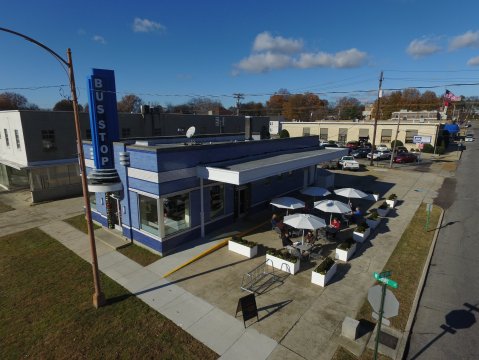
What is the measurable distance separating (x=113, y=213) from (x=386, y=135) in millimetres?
55962

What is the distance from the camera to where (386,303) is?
695 centimetres

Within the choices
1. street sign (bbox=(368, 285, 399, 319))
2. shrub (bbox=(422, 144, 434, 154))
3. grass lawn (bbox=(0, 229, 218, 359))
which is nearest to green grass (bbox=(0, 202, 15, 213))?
grass lawn (bbox=(0, 229, 218, 359))

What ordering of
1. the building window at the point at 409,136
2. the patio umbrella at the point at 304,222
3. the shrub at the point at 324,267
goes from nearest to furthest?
the shrub at the point at 324,267, the patio umbrella at the point at 304,222, the building window at the point at 409,136

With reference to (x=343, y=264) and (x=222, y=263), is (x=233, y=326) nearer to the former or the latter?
(x=222, y=263)

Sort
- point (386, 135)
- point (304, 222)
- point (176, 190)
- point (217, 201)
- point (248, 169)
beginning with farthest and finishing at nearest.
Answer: point (386, 135)
point (217, 201)
point (248, 169)
point (176, 190)
point (304, 222)

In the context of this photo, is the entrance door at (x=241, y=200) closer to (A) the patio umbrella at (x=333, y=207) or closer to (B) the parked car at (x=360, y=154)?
(A) the patio umbrella at (x=333, y=207)

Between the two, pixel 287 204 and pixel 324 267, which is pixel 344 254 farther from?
pixel 287 204

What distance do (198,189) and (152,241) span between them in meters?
3.45

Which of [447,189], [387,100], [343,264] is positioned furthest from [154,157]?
[387,100]

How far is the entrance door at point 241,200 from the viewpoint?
1772cm

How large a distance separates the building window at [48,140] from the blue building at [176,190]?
9.57 meters

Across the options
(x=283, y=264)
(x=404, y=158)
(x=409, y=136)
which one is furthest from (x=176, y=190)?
(x=409, y=136)

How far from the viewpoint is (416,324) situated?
9.45 meters

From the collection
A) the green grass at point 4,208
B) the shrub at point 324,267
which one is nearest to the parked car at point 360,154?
the shrub at point 324,267
